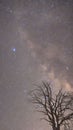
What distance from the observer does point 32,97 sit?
87.4 ft

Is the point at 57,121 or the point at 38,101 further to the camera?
the point at 38,101

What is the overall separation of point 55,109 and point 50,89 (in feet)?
9.82

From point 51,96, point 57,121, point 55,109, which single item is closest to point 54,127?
point 57,121

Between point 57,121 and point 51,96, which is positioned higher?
point 51,96

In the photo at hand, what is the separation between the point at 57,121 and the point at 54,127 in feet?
2.86

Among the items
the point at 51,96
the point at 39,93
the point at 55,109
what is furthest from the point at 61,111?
the point at 39,93

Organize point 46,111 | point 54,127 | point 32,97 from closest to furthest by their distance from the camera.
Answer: point 54,127 → point 46,111 → point 32,97

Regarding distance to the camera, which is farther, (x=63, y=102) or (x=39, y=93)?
(x=39, y=93)

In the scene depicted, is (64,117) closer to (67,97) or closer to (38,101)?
(67,97)

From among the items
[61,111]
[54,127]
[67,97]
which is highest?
[67,97]

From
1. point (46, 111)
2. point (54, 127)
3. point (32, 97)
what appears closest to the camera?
point (54, 127)

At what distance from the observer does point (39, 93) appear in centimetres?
2633

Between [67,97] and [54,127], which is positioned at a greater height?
[67,97]

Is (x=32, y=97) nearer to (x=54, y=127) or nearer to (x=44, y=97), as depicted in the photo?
(x=44, y=97)
